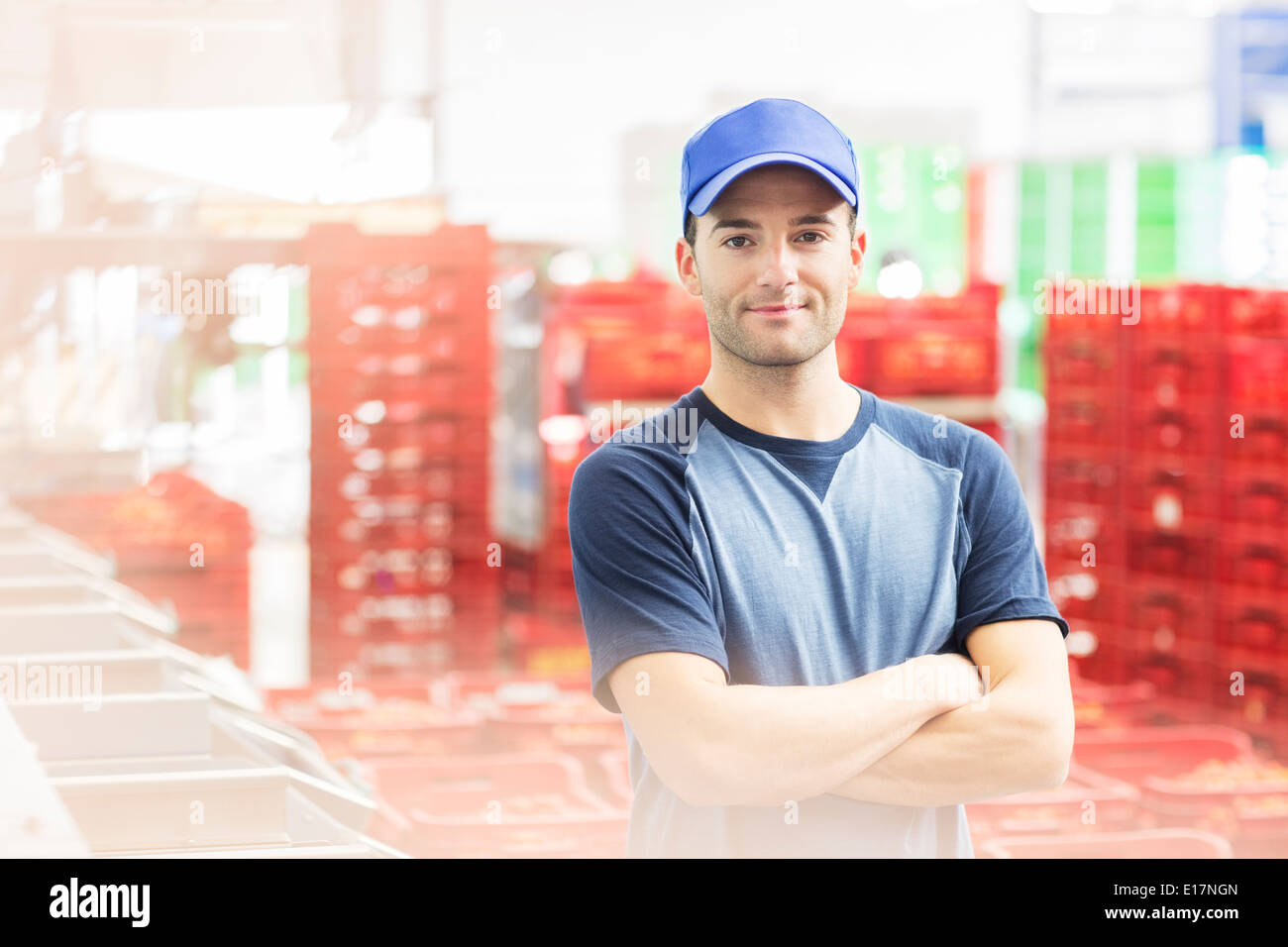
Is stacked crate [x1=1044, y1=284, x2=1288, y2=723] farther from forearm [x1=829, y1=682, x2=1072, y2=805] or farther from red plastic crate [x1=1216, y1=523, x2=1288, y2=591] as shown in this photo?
forearm [x1=829, y1=682, x2=1072, y2=805]

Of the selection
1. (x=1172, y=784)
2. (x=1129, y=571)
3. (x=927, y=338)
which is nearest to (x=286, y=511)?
(x=927, y=338)

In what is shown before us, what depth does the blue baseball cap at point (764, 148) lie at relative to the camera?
1.50m

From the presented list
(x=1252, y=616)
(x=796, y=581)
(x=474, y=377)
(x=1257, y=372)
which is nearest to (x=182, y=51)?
(x=474, y=377)

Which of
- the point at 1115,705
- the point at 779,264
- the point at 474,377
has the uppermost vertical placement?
the point at 474,377

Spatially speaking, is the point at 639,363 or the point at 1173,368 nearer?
the point at 1173,368

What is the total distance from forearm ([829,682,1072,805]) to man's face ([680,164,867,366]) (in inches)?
16.3

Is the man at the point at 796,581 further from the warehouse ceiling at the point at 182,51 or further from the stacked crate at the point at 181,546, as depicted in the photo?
the warehouse ceiling at the point at 182,51

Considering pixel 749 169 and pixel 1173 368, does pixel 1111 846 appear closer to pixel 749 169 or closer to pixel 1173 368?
pixel 749 169

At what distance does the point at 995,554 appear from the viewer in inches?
62.2

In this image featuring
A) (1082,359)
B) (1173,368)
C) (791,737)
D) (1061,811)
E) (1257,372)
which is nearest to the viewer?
(791,737)

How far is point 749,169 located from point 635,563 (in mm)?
428

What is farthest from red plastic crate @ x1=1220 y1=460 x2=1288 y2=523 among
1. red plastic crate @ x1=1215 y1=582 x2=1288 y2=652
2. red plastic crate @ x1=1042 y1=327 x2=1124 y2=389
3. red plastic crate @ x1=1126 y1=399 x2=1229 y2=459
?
red plastic crate @ x1=1042 y1=327 x2=1124 y2=389

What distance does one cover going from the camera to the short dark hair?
1564 mm

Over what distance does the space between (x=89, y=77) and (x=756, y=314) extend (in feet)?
16.0
